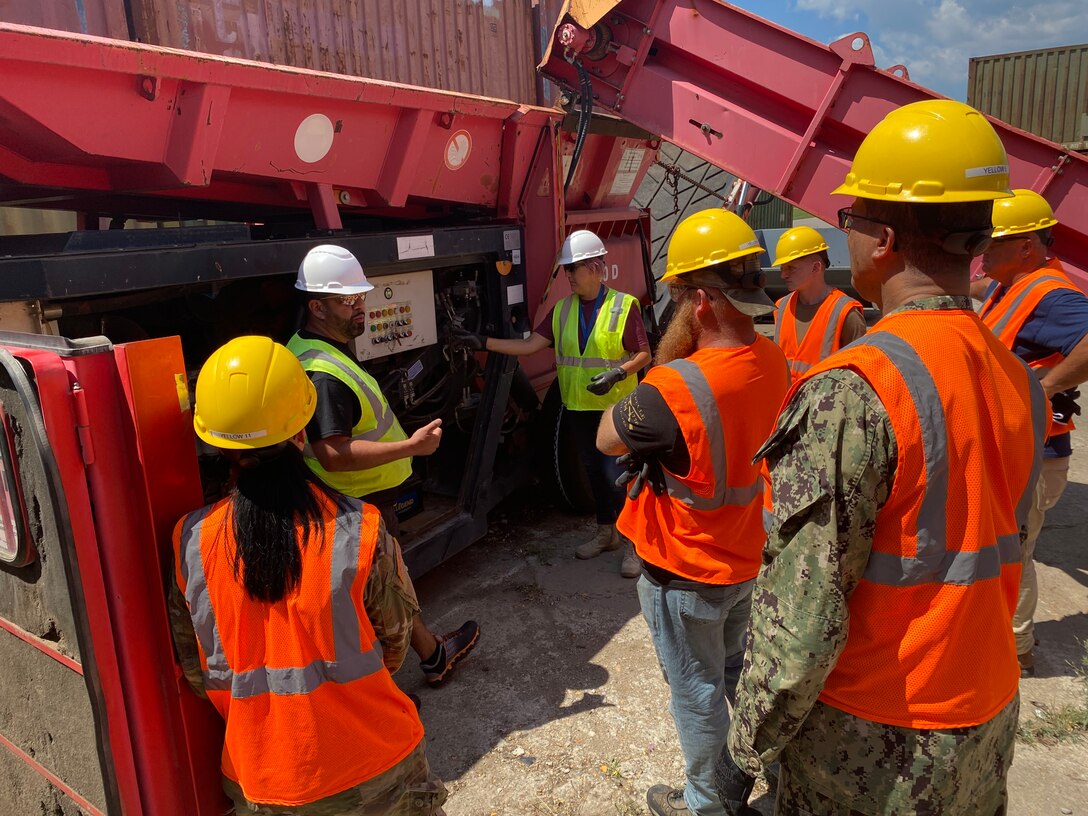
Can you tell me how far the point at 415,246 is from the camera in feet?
11.1

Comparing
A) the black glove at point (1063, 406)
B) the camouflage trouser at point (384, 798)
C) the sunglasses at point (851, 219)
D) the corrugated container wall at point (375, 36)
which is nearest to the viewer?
the sunglasses at point (851, 219)

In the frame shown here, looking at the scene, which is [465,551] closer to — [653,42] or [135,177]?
[135,177]

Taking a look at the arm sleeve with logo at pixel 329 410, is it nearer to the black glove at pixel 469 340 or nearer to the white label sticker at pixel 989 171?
the black glove at pixel 469 340

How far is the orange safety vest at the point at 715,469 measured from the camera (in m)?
1.97

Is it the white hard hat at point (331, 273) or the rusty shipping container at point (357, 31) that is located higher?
the rusty shipping container at point (357, 31)

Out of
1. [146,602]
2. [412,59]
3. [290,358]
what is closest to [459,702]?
[146,602]

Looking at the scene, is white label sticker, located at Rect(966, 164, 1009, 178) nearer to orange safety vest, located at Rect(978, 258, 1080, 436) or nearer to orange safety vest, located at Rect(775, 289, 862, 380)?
orange safety vest, located at Rect(978, 258, 1080, 436)

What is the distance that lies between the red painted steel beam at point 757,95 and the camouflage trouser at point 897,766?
10.2 feet

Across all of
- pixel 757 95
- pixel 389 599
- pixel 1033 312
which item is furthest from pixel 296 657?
pixel 757 95

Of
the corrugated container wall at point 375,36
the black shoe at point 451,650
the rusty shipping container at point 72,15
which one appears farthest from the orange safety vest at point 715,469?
the corrugated container wall at point 375,36

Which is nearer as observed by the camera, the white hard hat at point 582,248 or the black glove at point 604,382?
the black glove at point 604,382

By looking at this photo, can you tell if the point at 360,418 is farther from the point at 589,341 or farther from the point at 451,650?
the point at 589,341

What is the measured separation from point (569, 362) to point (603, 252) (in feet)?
1.96

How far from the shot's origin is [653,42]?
14.6 ft
